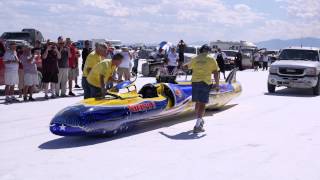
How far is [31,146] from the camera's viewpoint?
8180mm

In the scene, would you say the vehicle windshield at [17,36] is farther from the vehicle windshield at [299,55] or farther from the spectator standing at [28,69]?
the vehicle windshield at [299,55]

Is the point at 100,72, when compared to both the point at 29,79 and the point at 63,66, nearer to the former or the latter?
the point at 29,79

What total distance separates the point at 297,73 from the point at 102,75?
33.9ft

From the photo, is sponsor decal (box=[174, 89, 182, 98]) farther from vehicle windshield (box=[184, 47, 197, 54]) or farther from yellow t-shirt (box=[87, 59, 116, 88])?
vehicle windshield (box=[184, 47, 197, 54])

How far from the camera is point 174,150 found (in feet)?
26.3

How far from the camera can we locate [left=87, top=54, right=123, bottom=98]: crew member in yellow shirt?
31.4 feet

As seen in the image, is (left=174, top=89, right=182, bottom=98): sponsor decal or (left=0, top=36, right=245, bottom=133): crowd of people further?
(left=174, top=89, right=182, bottom=98): sponsor decal

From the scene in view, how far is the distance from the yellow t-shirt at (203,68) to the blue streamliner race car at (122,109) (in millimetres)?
927

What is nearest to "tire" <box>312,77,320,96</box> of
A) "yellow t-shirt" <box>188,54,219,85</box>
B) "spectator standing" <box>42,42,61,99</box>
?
"yellow t-shirt" <box>188,54,219,85</box>

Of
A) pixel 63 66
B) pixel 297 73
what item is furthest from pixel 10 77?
pixel 297 73

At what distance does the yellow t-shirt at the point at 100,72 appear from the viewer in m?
9.64

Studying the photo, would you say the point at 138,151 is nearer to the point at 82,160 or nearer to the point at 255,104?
the point at 82,160

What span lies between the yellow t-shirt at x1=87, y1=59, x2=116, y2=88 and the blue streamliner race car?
32 cm

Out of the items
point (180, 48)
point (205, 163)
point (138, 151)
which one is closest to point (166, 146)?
point (138, 151)
